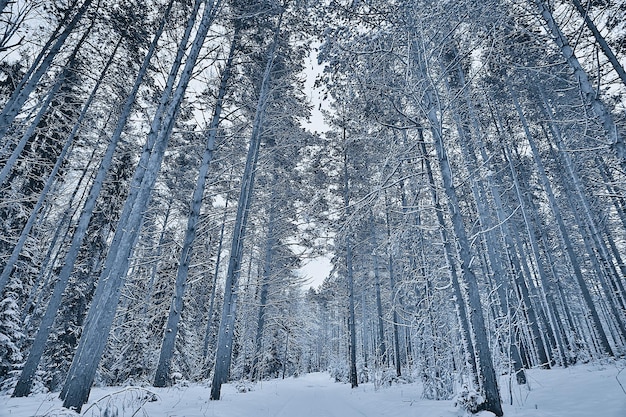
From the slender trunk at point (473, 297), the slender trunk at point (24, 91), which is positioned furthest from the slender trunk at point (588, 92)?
the slender trunk at point (24, 91)

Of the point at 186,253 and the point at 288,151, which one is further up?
the point at 288,151

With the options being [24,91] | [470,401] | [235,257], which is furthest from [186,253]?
[470,401]

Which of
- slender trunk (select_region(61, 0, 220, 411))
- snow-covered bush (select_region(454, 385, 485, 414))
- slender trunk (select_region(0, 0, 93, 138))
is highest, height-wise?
slender trunk (select_region(0, 0, 93, 138))

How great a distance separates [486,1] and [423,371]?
357 inches

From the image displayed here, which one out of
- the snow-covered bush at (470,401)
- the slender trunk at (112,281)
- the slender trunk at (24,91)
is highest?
the slender trunk at (24,91)

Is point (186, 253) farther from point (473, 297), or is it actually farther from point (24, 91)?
point (473, 297)

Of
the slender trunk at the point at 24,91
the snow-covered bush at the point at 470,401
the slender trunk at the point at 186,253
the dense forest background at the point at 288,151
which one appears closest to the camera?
the snow-covered bush at the point at 470,401

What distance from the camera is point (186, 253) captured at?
775cm

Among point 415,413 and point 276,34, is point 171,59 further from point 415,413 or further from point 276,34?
point 415,413

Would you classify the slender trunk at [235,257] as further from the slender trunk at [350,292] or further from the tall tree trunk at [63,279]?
the slender trunk at [350,292]

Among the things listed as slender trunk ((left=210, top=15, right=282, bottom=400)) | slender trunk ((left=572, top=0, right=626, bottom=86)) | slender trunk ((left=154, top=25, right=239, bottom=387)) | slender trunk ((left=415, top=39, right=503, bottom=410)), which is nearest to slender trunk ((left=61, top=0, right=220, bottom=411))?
slender trunk ((left=154, top=25, right=239, bottom=387))

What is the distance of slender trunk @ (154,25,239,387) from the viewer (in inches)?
285

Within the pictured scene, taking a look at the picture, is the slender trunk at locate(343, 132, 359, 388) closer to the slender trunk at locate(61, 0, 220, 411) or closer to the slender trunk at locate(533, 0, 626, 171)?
the slender trunk at locate(61, 0, 220, 411)

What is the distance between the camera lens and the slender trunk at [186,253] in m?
7.25
